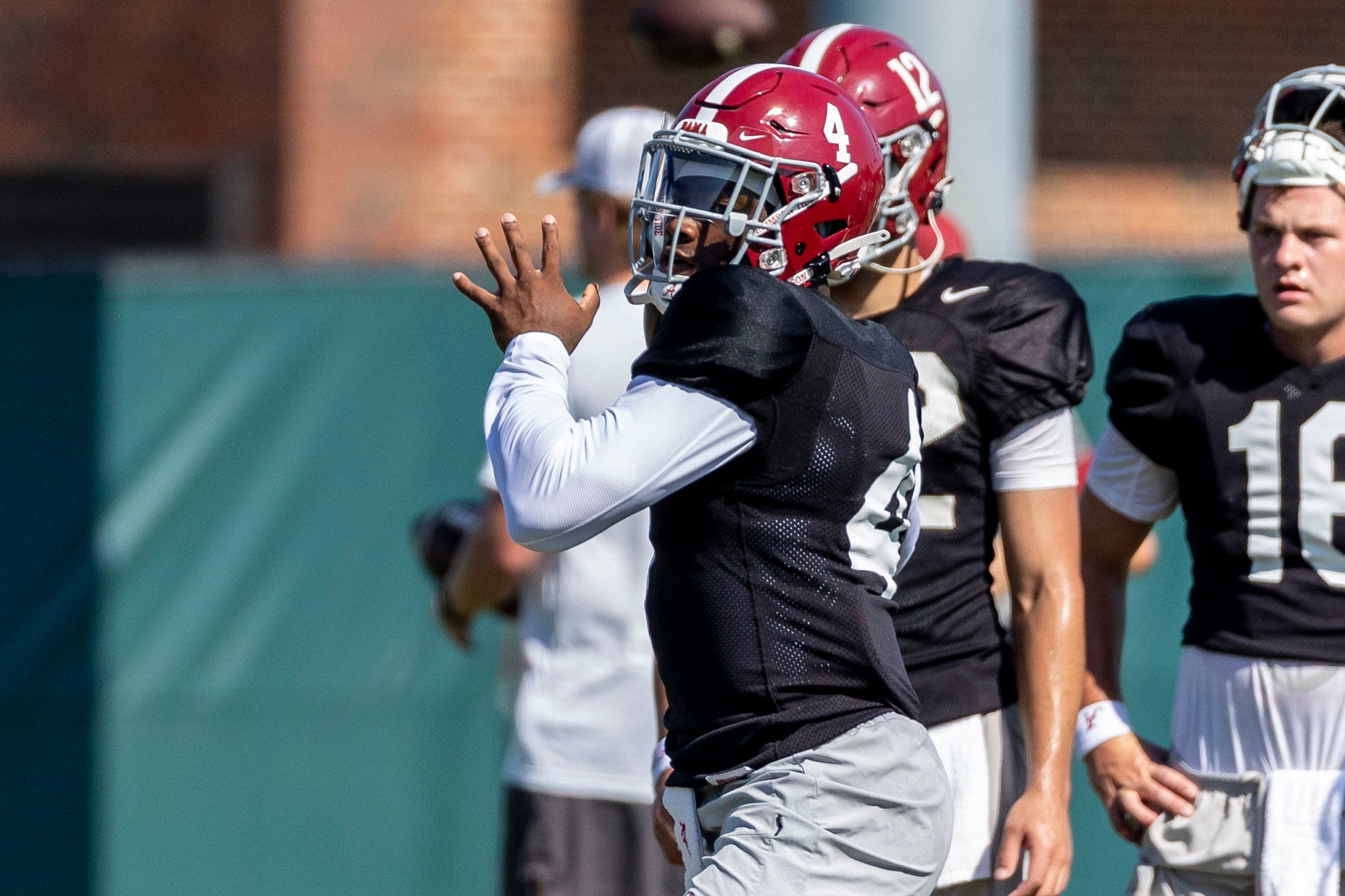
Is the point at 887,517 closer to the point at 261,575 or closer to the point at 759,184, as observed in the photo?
the point at 759,184

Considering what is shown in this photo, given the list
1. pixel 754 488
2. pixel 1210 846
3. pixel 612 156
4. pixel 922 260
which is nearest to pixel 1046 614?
pixel 1210 846

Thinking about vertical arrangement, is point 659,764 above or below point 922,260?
below

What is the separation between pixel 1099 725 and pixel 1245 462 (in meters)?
0.49

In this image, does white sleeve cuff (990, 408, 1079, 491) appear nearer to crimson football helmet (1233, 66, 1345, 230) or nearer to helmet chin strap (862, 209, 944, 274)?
helmet chin strap (862, 209, 944, 274)

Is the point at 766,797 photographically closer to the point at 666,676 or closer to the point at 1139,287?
the point at 666,676

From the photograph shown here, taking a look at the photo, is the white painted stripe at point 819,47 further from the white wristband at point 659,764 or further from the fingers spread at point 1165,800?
the fingers spread at point 1165,800

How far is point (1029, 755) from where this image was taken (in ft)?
8.52

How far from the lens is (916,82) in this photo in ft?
9.06

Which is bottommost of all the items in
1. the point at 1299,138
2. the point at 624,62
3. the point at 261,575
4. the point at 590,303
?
the point at 261,575

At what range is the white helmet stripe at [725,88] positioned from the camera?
7.66 ft

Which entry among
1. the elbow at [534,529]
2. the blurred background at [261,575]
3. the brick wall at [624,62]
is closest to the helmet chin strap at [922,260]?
the elbow at [534,529]

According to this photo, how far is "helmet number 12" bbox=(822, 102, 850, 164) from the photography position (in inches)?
91.4

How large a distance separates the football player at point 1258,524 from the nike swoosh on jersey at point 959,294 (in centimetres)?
29

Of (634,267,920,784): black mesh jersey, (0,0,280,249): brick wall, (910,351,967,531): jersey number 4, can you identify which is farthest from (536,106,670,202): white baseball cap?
(0,0,280,249): brick wall
